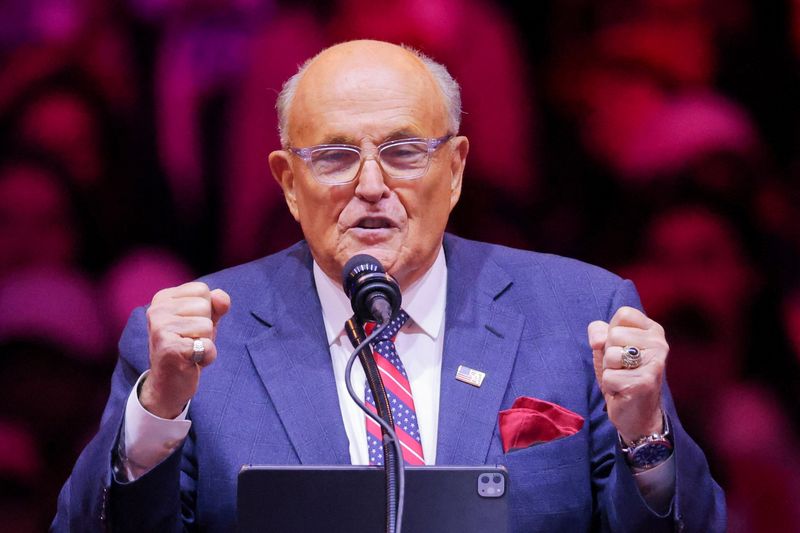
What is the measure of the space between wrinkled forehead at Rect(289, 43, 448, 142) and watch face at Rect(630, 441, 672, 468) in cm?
78

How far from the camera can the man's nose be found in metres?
2.18

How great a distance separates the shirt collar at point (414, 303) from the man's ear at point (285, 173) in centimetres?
16

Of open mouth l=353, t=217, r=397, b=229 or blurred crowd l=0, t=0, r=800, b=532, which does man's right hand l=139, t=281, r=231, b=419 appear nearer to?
open mouth l=353, t=217, r=397, b=229

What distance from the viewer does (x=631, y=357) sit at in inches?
69.7

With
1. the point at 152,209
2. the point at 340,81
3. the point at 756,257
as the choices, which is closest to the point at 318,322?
the point at 340,81

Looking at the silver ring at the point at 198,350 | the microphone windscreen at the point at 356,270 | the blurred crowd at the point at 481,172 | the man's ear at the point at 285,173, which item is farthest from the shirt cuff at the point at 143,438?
the blurred crowd at the point at 481,172

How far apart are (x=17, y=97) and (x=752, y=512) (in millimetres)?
2086

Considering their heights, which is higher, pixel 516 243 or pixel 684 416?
pixel 516 243

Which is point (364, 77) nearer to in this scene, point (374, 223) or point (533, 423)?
point (374, 223)

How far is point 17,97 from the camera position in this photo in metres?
2.75

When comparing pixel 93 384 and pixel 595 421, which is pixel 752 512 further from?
pixel 93 384

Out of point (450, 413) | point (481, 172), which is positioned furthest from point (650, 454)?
point (481, 172)

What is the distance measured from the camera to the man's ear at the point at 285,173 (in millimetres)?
2416

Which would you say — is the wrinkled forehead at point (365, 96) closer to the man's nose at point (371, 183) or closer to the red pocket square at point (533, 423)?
the man's nose at point (371, 183)
